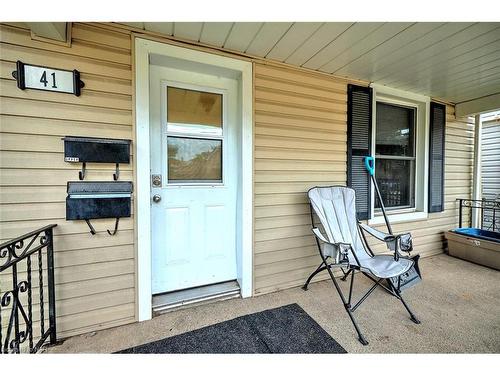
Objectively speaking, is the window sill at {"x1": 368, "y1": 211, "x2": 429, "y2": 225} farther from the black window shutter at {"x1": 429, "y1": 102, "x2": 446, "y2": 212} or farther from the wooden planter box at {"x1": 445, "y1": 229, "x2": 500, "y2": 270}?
the wooden planter box at {"x1": 445, "y1": 229, "x2": 500, "y2": 270}

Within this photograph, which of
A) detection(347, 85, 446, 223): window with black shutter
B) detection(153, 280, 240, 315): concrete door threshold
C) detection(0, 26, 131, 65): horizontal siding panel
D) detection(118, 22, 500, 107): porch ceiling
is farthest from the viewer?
detection(347, 85, 446, 223): window with black shutter

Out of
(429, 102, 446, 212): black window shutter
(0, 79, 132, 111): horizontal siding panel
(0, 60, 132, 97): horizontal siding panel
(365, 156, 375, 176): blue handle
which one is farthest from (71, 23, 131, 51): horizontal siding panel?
(429, 102, 446, 212): black window shutter

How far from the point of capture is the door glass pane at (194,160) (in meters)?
2.02

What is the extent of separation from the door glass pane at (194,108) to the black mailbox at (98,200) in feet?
2.40

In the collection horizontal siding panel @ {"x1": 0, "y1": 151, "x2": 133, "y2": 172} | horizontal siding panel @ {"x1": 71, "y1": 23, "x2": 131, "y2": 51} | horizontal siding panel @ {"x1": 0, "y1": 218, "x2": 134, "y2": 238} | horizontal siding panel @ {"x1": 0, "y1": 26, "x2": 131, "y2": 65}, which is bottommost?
horizontal siding panel @ {"x1": 0, "y1": 218, "x2": 134, "y2": 238}

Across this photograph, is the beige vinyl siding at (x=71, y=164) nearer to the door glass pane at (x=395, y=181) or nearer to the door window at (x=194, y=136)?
the door window at (x=194, y=136)

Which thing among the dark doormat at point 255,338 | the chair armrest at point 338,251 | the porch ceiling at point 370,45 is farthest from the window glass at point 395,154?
the dark doormat at point 255,338

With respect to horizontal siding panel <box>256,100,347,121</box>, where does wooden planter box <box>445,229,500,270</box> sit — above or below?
below

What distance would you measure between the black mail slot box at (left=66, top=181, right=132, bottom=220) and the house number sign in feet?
2.10

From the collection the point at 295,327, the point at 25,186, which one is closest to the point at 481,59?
the point at 295,327

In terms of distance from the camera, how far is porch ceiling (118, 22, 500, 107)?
1.65 meters

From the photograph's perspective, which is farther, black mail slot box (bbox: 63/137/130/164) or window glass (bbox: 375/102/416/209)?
window glass (bbox: 375/102/416/209)

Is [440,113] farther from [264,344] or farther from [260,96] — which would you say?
[264,344]

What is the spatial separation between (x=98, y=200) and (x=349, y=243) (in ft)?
6.66
